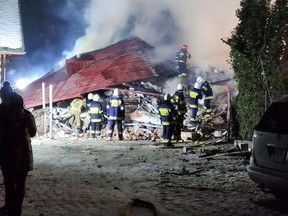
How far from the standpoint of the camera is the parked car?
569 cm

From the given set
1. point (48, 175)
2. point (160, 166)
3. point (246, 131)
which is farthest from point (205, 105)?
point (48, 175)

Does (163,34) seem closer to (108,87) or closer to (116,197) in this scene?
(108,87)

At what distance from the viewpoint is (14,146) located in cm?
524

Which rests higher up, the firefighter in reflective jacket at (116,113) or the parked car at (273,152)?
the firefighter in reflective jacket at (116,113)

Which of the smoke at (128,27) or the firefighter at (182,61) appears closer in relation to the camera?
the firefighter at (182,61)

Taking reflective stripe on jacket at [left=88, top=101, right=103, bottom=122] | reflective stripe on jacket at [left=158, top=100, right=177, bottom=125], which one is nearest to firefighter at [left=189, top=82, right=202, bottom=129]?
reflective stripe on jacket at [left=158, top=100, right=177, bottom=125]

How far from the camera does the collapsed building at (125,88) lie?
16438 millimetres

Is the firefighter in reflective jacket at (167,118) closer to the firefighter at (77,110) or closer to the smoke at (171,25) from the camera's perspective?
the firefighter at (77,110)

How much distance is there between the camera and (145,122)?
17031 mm

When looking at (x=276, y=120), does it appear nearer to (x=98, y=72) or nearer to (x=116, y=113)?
(x=116, y=113)

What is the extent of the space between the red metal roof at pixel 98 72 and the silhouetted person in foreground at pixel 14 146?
541 inches

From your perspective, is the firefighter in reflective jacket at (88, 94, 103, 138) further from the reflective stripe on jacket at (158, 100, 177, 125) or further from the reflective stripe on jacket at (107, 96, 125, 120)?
the reflective stripe on jacket at (158, 100, 177, 125)

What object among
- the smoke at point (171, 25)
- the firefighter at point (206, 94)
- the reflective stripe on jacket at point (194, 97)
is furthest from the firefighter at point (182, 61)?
the reflective stripe on jacket at point (194, 97)

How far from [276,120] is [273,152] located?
48cm
